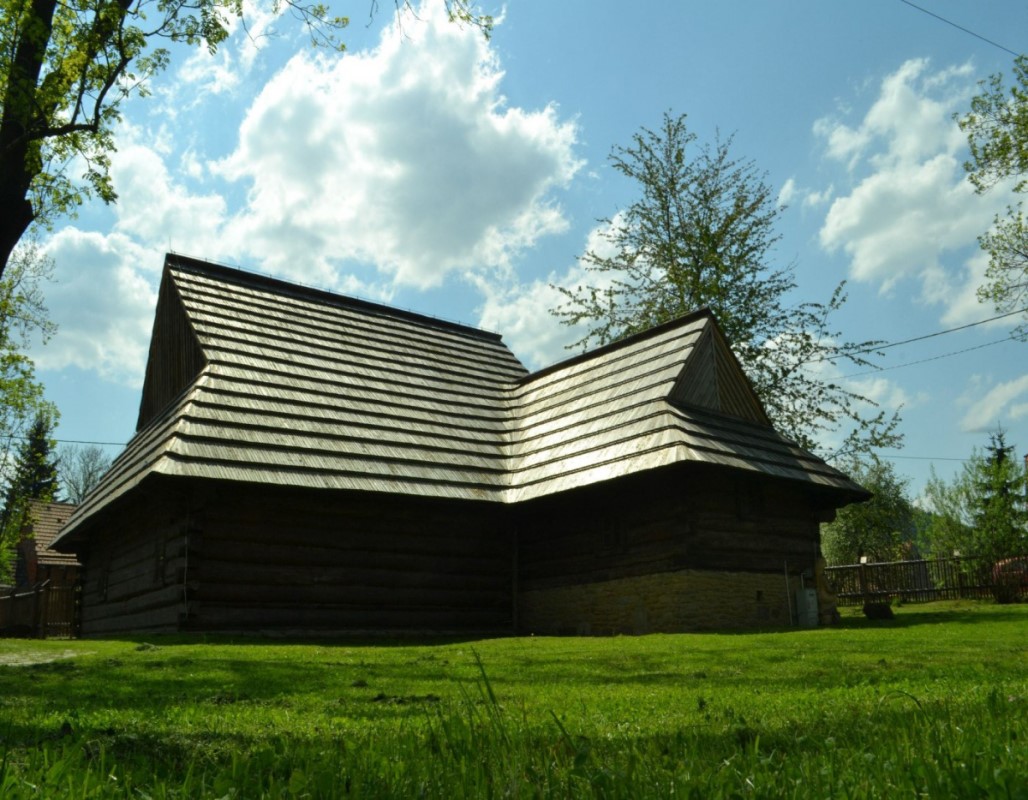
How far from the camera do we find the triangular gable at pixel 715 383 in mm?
17969

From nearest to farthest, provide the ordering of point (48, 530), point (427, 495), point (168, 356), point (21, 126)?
point (21, 126) → point (427, 495) → point (168, 356) → point (48, 530)

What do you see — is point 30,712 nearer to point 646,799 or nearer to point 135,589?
point 646,799

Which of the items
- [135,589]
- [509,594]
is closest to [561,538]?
[509,594]

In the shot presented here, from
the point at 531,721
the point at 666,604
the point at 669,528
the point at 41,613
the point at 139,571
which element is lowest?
the point at 531,721

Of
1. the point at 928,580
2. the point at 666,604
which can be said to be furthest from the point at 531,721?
the point at 928,580

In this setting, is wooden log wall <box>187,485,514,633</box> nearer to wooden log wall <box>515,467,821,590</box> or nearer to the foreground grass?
wooden log wall <box>515,467,821,590</box>

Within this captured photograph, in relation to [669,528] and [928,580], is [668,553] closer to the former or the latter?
[669,528]

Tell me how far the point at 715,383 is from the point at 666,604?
17.5 ft

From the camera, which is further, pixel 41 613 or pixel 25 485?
pixel 25 485

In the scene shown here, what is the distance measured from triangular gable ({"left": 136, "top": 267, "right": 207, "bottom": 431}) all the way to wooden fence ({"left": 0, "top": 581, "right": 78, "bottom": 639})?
5291mm


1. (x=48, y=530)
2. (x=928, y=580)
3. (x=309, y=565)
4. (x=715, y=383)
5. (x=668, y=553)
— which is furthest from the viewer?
(x=48, y=530)

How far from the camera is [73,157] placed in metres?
11.9

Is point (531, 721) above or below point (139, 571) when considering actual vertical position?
below

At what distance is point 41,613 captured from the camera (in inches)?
951
